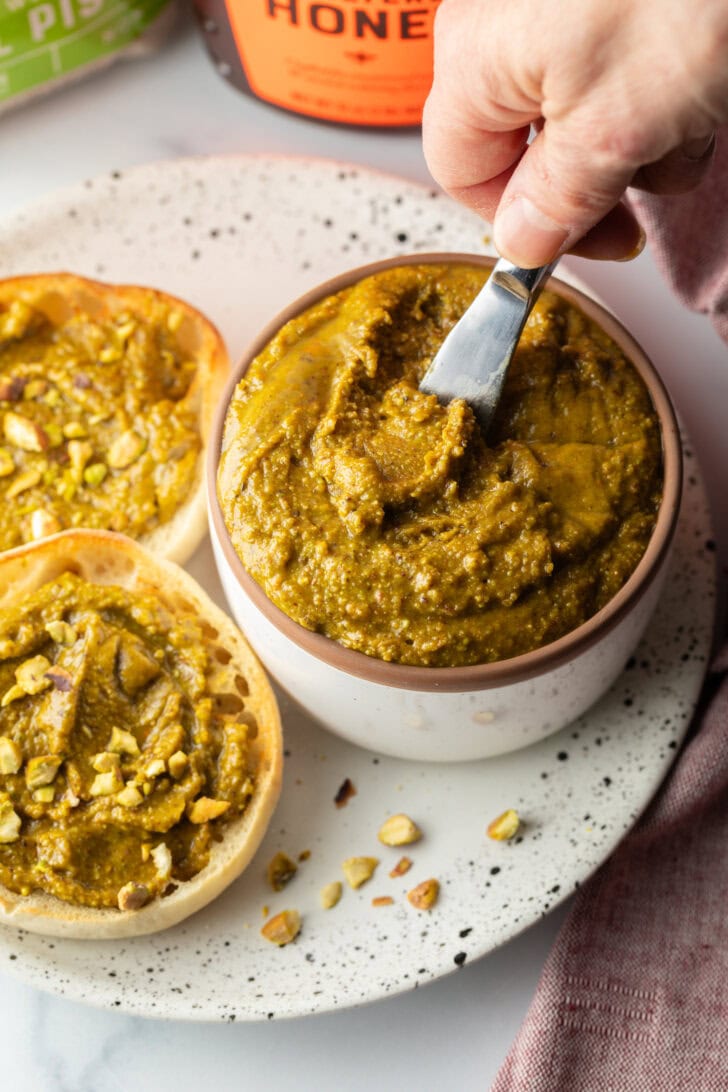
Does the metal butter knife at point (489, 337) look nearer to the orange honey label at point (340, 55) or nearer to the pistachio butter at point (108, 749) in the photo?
the pistachio butter at point (108, 749)

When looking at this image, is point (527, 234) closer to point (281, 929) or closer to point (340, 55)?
point (340, 55)

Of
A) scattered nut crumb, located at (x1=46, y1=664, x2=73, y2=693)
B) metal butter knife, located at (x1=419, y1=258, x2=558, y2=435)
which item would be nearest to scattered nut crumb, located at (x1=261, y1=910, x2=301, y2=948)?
scattered nut crumb, located at (x1=46, y1=664, x2=73, y2=693)

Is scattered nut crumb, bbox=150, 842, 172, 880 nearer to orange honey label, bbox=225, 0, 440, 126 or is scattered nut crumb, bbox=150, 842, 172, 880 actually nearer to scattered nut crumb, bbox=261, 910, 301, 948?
scattered nut crumb, bbox=261, 910, 301, 948

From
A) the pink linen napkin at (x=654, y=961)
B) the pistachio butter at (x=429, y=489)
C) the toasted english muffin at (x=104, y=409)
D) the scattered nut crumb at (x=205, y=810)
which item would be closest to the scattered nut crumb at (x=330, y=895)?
the scattered nut crumb at (x=205, y=810)

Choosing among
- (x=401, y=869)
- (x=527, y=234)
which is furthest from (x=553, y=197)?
(x=401, y=869)

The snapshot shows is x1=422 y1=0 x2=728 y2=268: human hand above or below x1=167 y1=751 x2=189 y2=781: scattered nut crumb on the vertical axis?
above

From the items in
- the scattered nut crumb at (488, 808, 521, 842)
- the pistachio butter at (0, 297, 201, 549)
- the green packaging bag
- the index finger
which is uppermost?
the index finger
